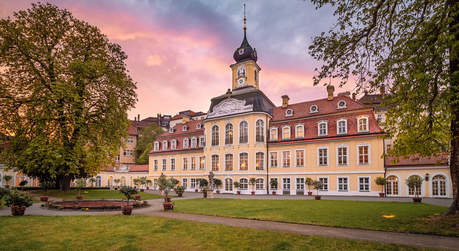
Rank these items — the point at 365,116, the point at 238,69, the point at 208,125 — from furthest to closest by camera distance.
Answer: the point at 238,69, the point at 208,125, the point at 365,116

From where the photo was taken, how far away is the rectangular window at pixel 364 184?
29.1 meters

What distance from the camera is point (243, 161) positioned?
36.2m

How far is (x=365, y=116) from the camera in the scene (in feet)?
98.2

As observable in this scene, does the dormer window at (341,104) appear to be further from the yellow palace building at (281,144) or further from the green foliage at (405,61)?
the green foliage at (405,61)

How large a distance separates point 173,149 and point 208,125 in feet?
32.5

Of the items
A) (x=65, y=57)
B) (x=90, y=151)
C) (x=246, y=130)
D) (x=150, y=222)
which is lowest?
(x=150, y=222)

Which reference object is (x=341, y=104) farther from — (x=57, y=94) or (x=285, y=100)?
(x=57, y=94)

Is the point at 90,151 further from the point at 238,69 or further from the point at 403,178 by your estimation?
the point at 403,178

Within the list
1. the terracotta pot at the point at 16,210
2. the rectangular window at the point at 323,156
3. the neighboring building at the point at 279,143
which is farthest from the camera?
the rectangular window at the point at 323,156

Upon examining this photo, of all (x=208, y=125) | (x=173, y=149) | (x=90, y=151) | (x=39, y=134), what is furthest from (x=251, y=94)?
(x=39, y=134)

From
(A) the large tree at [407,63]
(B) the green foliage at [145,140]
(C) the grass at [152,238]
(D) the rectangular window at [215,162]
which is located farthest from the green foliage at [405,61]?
(B) the green foliage at [145,140]

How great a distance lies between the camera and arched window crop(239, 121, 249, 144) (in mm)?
36156

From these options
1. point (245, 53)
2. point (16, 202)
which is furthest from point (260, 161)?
point (16, 202)

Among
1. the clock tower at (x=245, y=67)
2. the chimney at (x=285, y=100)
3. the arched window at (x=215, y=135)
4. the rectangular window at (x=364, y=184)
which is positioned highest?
the clock tower at (x=245, y=67)
